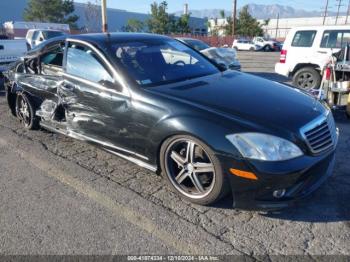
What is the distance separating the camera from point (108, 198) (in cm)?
350

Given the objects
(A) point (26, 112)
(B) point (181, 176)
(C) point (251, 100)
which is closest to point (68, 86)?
(A) point (26, 112)

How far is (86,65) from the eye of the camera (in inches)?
160

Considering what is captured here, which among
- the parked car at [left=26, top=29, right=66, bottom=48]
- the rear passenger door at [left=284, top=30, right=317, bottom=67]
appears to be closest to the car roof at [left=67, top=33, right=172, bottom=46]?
the rear passenger door at [left=284, top=30, right=317, bottom=67]

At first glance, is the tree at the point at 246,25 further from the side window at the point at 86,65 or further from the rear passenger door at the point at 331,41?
the side window at the point at 86,65

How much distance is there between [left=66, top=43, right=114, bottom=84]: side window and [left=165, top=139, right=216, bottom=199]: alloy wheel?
3.55ft

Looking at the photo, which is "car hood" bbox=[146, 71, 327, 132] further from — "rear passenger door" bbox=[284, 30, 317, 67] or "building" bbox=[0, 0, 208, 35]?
"building" bbox=[0, 0, 208, 35]

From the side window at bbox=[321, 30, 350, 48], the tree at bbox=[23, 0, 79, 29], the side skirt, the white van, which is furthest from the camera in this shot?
the tree at bbox=[23, 0, 79, 29]

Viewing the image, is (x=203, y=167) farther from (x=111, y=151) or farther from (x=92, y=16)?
(x=92, y=16)

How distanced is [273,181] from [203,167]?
0.64m

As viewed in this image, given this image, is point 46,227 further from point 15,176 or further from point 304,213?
point 304,213

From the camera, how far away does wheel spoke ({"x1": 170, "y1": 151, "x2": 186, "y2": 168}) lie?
3.30 meters

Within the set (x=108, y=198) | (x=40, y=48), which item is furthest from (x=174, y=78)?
(x=40, y=48)

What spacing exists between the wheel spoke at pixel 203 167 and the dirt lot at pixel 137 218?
0.38m

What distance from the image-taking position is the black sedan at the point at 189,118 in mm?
2877
